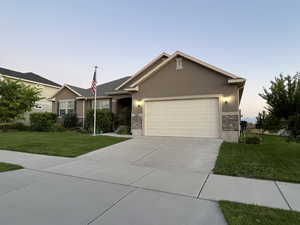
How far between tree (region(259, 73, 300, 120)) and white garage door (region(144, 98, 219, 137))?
3.88 metres

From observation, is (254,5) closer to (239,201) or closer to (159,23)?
(159,23)

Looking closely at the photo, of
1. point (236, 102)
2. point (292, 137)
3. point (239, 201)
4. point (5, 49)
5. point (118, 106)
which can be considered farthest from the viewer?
point (5, 49)

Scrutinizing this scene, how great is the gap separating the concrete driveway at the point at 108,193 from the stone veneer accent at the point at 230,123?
15.9 ft

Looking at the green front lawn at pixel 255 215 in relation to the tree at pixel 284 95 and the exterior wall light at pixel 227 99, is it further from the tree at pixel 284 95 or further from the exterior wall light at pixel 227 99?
the tree at pixel 284 95

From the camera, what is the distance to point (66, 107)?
59.9 ft

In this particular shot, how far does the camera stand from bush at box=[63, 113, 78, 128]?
16906 mm

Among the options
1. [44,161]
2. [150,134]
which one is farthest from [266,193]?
[150,134]

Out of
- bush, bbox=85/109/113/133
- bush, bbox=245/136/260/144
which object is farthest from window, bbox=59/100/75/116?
bush, bbox=245/136/260/144

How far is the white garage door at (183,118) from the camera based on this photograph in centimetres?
1052

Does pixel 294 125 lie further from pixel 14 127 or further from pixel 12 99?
pixel 14 127

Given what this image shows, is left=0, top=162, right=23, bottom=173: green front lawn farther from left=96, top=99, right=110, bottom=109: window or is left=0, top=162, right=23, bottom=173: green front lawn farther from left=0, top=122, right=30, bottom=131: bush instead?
left=0, top=122, right=30, bottom=131: bush

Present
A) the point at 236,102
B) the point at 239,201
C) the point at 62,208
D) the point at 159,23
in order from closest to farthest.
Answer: the point at 62,208, the point at 239,201, the point at 236,102, the point at 159,23

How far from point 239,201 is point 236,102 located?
8.13 m

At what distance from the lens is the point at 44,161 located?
5.85m
